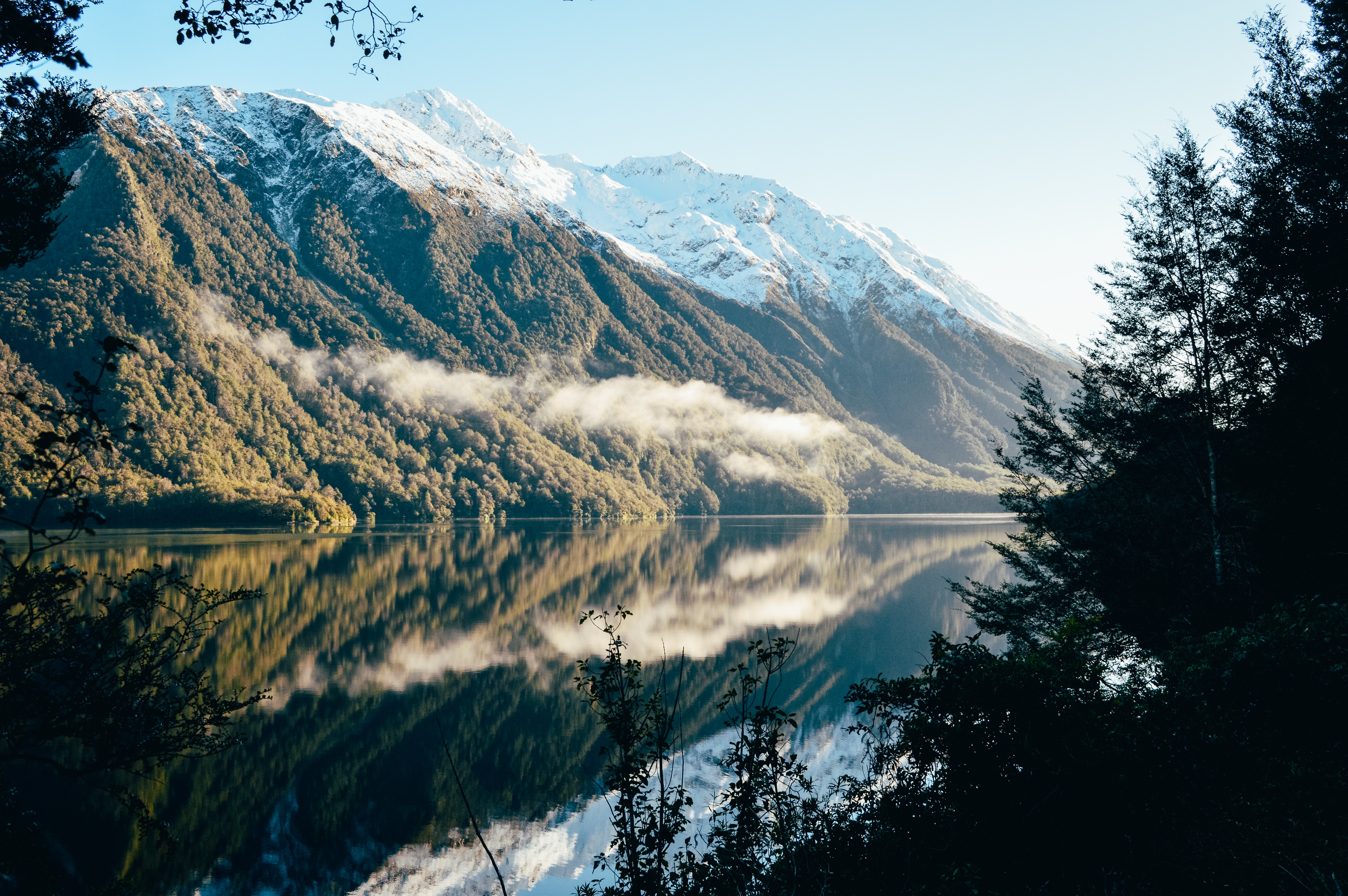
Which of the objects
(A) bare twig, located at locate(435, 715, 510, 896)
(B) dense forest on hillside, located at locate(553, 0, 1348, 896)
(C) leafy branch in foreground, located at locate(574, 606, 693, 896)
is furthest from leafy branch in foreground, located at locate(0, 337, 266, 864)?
(B) dense forest on hillside, located at locate(553, 0, 1348, 896)

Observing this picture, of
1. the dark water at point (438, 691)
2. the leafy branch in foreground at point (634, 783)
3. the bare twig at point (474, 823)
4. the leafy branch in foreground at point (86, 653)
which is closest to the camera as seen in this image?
the bare twig at point (474, 823)

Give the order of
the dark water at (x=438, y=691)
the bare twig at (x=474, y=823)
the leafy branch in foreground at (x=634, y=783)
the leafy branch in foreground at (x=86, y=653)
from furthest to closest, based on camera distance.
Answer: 1. the dark water at (x=438, y=691)
2. the leafy branch in foreground at (x=634, y=783)
3. the leafy branch in foreground at (x=86, y=653)
4. the bare twig at (x=474, y=823)

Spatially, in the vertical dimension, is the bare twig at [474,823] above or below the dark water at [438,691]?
above

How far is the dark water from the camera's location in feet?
56.0

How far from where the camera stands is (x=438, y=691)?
29391 millimetres

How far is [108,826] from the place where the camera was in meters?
17.5

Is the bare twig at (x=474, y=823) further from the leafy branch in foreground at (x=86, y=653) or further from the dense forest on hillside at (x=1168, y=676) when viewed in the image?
the leafy branch in foreground at (x=86, y=653)

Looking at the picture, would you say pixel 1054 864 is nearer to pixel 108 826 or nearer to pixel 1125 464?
pixel 1125 464

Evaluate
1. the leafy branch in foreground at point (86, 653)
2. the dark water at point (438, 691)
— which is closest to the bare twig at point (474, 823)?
the dark water at point (438, 691)

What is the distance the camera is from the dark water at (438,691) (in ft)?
56.0

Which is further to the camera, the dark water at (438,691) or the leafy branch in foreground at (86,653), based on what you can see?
the dark water at (438,691)

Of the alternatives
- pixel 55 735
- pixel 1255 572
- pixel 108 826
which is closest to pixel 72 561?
pixel 108 826

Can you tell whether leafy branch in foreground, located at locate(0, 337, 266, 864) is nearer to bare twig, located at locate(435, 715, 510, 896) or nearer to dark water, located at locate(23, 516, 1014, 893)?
bare twig, located at locate(435, 715, 510, 896)

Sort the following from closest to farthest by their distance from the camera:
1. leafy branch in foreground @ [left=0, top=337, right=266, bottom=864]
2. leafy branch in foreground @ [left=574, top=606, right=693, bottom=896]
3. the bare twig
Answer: the bare twig, leafy branch in foreground @ [left=0, top=337, right=266, bottom=864], leafy branch in foreground @ [left=574, top=606, right=693, bottom=896]
